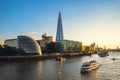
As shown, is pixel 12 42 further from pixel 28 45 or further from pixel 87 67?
pixel 87 67

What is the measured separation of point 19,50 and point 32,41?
10820 mm

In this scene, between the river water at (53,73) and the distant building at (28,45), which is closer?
the river water at (53,73)

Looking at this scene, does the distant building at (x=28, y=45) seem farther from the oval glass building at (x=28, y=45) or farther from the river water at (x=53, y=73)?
the river water at (x=53, y=73)

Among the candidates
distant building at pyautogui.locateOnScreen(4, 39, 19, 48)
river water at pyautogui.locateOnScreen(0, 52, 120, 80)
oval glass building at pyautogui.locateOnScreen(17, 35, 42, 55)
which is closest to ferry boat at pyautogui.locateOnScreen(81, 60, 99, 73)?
river water at pyautogui.locateOnScreen(0, 52, 120, 80)

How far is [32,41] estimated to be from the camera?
5017 inches

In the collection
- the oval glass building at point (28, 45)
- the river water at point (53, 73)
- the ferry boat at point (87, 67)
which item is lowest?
the river water at point (53, 73)

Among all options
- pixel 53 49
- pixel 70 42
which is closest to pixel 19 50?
pixel 53 49

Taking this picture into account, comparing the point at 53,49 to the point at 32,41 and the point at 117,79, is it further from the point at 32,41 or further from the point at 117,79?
the point at 117,79

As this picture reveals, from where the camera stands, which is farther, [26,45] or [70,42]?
[70,42]

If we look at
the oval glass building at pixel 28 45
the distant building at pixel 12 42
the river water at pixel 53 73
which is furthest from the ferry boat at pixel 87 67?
the distant building at pixel 12 42

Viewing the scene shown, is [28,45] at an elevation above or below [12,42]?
below

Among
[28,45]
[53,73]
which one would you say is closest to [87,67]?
Answer: [53,73]

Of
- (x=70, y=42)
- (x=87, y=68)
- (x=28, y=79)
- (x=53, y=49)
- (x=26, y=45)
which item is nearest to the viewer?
(x=28, y=79)

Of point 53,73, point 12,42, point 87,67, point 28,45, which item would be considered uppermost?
point 12,42
